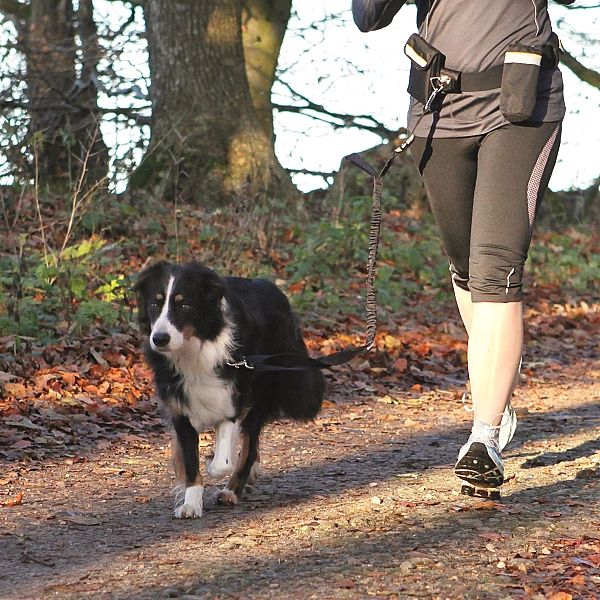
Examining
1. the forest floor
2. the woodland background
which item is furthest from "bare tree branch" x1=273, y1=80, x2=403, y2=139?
the forest floor

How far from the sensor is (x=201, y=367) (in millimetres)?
4945

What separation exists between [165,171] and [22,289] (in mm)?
5006

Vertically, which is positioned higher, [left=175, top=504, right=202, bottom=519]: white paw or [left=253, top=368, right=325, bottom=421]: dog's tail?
[left=253, top=368, right=325, bottom=421]: dog's tail

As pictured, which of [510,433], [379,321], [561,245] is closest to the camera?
[510,433]

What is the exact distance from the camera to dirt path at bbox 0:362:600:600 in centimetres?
327

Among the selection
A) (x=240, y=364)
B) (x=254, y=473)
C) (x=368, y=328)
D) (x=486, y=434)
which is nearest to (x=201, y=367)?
(x=240, y=364)

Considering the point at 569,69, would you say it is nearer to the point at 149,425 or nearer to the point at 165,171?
the point at 165,171

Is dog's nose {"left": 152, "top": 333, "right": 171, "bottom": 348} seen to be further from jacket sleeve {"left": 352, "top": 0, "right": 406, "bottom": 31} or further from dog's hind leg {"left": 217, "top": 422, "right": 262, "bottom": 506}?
jacket sleeve {"left": 352, "top": 0, "right": 406, "bottom": 31}

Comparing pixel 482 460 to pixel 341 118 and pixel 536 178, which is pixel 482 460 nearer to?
pixel 536 178

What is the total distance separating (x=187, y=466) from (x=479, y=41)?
231 cm

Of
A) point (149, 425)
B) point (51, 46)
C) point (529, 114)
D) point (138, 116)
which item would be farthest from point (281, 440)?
point (51, 46)

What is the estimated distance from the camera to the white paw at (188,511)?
453cm

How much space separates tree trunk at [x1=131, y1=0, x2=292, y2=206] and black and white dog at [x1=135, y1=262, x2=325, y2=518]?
8.35m

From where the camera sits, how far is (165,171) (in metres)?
13.3
